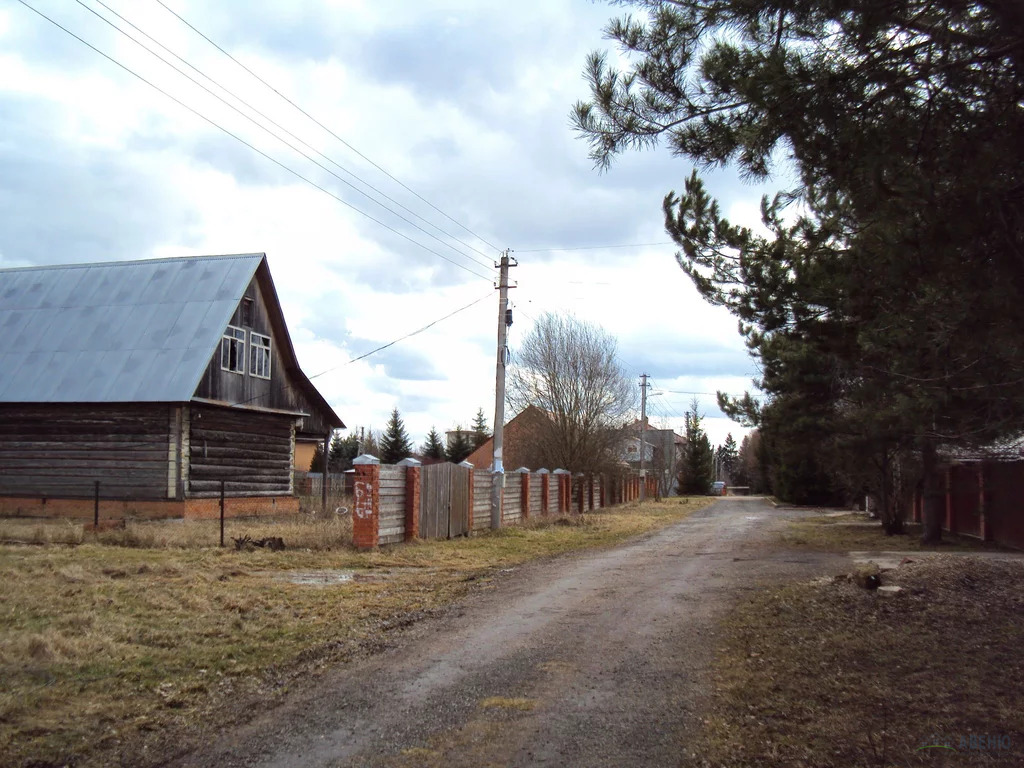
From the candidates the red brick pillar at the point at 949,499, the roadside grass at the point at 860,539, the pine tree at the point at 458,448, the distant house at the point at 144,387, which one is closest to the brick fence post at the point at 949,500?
the red brick pillar at the point at 949,499

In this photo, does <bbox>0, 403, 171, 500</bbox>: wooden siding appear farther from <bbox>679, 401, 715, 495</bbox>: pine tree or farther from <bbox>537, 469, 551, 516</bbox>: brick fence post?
<bbox>679, 401, 715, 495</bbox>: pine tree

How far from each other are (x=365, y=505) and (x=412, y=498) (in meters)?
1.75

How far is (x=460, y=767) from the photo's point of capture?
455 cm

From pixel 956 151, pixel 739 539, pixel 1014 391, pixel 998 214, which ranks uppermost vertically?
pixel 956 151

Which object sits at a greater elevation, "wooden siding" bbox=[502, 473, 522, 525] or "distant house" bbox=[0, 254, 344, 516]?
"distant house" bbox=[0, 254, 344, 516]

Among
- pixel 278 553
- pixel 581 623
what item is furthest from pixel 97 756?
pixel 278 553

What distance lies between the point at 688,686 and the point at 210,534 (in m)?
13.2

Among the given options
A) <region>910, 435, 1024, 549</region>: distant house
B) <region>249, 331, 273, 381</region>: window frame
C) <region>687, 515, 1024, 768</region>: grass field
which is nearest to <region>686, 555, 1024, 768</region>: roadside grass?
<region>687, 515, 1024, 768</region>: grass field

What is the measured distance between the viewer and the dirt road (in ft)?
15.8

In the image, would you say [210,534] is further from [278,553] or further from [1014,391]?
[1014,391]

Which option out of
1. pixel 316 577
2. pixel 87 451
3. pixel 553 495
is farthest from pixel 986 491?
pixel 87 451

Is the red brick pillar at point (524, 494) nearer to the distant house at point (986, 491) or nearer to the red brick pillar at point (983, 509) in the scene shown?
the distant house at point (986, 491)

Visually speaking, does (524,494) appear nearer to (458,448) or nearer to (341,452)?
(458,448)

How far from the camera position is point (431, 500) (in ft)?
58.9
